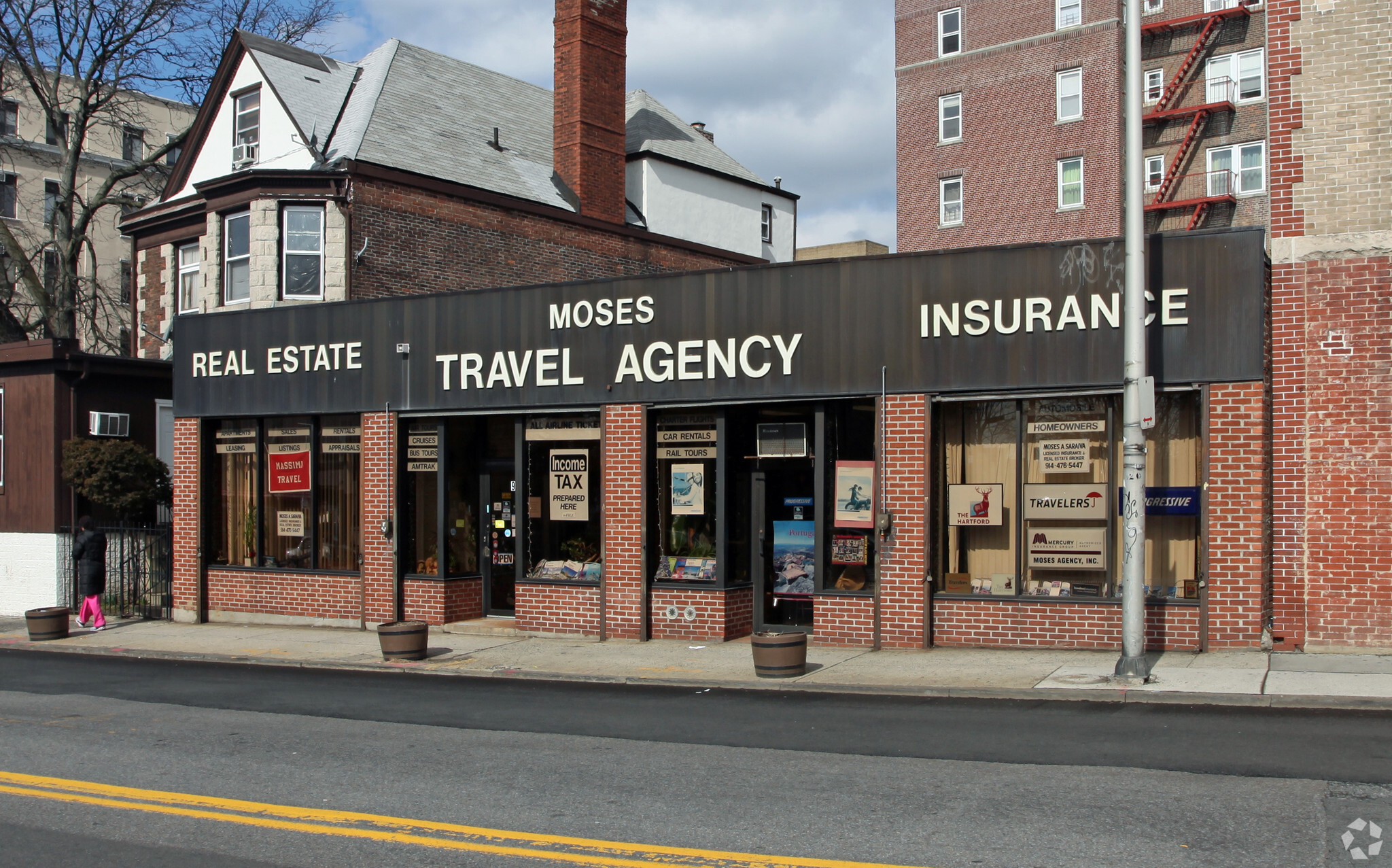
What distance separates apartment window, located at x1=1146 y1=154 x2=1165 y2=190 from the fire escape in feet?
1.29

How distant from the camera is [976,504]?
1448 centimetres

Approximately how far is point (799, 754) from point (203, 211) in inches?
831

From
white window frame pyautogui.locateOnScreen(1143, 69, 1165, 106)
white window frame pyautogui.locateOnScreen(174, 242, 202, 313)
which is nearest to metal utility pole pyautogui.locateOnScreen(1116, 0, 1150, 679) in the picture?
white window frame pyautogui.locateOnScreen(174, 242, 202, 313)

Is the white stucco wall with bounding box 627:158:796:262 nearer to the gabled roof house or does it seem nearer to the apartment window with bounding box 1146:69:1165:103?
the gabled roof house

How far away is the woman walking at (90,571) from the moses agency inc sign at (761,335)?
2.72 metres

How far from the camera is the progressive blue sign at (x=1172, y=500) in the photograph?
43.9 feet

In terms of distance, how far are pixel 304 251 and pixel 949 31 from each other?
29724 millimetres

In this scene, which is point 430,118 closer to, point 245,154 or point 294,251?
point 245,154

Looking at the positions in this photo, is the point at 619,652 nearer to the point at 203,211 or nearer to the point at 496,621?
the point at 496,621

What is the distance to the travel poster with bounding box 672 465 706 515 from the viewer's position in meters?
16.1

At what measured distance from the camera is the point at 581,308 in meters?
16.9

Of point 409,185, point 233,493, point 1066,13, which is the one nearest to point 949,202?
point 1066,13

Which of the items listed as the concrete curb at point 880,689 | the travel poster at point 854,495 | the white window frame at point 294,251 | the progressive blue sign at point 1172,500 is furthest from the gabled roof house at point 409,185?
the progressive blue sign at point 1172,500

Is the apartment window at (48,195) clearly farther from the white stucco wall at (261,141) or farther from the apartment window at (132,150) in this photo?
the white stucco wall at (261,141)
